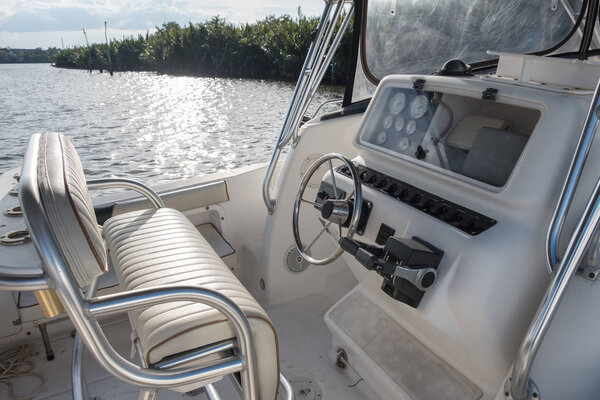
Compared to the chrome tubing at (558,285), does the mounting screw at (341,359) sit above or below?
below

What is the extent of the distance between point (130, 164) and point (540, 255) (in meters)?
8.43

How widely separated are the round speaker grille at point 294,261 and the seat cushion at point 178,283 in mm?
752

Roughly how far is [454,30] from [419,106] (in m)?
0.74

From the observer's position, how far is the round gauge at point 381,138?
1613mm

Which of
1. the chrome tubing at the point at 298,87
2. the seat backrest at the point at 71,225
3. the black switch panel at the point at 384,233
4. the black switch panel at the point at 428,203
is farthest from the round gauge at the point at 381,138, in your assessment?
the seat backrest at the point at 71,225

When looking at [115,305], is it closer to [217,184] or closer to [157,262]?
[157,262]

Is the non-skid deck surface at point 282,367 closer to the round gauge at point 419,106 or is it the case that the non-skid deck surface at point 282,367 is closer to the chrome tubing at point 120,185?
the chrome tubing at point 120,185

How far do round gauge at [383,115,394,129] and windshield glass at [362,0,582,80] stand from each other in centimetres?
68

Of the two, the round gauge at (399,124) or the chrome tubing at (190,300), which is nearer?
the chrome tubing at (190,300)

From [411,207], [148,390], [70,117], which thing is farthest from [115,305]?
[70,117]

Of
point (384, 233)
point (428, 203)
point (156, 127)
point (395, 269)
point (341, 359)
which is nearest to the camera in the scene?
point (395, 269)

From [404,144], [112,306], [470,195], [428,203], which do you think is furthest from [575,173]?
[112,306]

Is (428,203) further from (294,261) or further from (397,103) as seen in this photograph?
(294,261)

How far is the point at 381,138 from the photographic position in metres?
1.62
